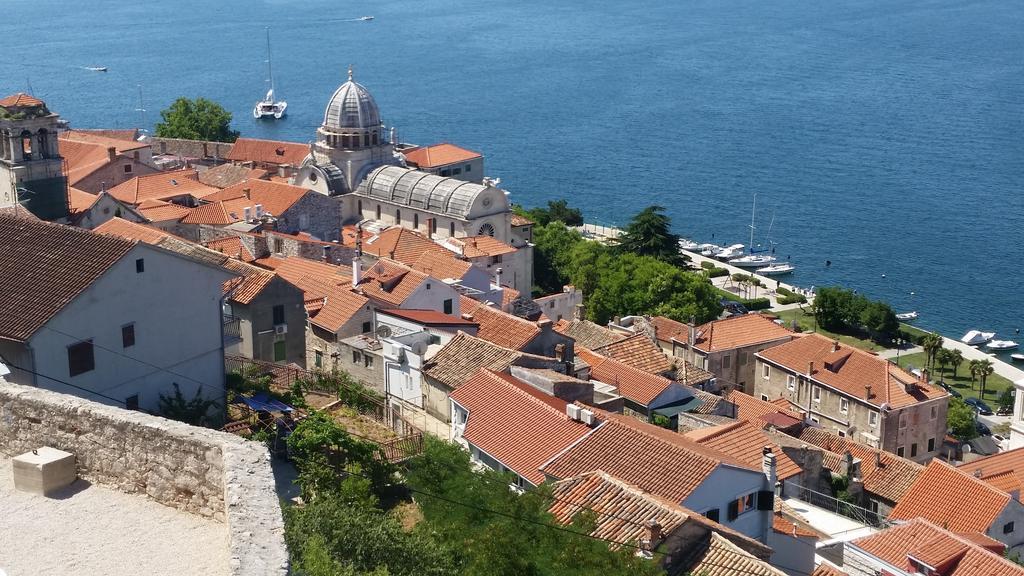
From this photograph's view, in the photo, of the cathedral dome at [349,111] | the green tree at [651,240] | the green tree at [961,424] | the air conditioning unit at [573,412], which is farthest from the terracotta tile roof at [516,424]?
the green tree at [651,240]

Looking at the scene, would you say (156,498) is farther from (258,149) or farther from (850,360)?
(258,149)

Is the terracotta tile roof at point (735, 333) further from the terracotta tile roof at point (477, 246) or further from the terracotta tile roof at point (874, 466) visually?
the terracotta tile roof at point (874, 466)

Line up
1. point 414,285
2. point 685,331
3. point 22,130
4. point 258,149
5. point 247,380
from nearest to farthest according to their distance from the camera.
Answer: point 247,380, point 414,285, point 22,130, point 685,331, point 258,149

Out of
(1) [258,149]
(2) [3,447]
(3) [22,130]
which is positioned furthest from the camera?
(1) [258,149]

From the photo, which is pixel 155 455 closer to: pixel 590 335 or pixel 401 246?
pixel 590 335

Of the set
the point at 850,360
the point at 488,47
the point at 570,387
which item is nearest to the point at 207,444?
the point at 570,387
